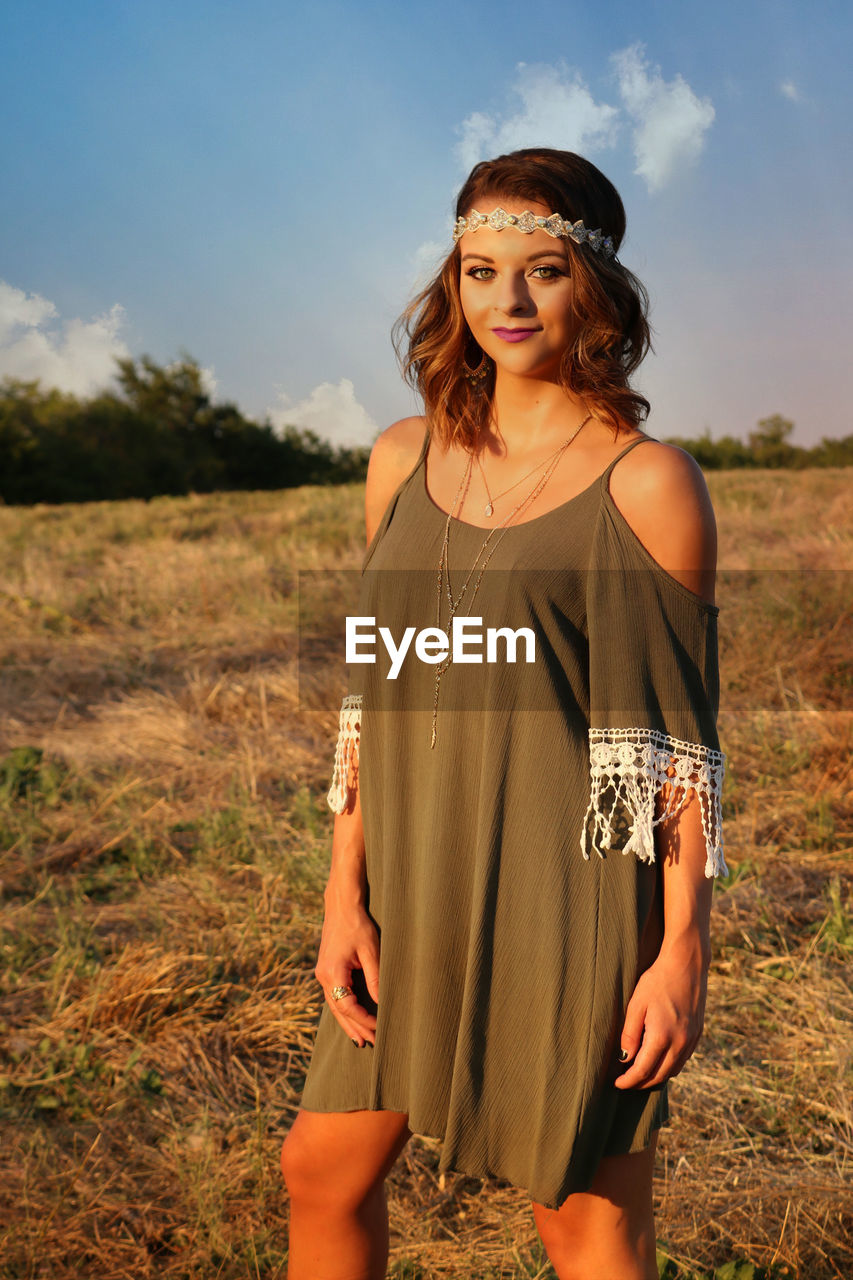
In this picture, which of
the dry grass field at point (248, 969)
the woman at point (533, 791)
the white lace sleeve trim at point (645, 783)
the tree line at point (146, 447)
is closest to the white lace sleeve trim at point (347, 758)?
the woman at point (533, 791)

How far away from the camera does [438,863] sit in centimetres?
124

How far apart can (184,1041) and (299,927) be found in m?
0.56

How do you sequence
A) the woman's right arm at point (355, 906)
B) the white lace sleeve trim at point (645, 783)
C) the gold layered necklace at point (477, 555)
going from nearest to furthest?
the white lace sleeve trim at point (645, 783), the gold layered necklace at point (477, 555), the woman's right arm at point (355, 906)

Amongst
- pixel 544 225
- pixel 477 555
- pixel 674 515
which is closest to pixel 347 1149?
pixel 477 555

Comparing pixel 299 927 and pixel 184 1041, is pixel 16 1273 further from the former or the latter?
pixel 299 927

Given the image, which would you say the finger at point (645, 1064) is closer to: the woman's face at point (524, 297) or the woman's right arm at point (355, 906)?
the woman's right arm at point (355, 906)

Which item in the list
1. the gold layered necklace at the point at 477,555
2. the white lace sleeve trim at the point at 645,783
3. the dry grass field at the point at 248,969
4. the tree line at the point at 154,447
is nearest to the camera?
the white lace sleeve trim at the point at 645,783

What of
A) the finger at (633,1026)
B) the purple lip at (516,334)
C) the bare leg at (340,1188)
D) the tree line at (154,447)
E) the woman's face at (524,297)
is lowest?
the bare leg at (340,1188)

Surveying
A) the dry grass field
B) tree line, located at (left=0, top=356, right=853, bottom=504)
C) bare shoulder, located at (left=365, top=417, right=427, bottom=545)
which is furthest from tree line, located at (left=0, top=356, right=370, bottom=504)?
bare shoulder, located at (left=365, top=417, right=427, bottom=545)

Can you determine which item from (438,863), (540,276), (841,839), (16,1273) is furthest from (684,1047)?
(841,839)

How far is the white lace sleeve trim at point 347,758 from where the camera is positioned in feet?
4.78

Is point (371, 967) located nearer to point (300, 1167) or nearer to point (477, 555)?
point (300, 1167)

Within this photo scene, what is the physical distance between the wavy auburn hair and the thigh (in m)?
0.99

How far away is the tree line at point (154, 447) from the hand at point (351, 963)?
2389cm
